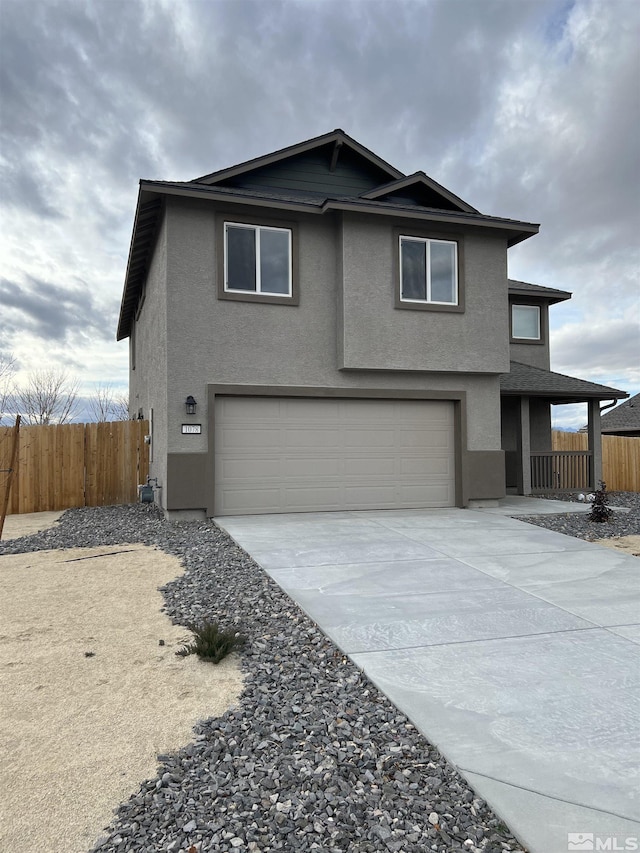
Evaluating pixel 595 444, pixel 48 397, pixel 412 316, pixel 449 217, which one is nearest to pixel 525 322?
pixel 595 444

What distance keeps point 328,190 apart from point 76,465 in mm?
8174

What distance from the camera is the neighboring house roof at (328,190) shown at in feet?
34.6

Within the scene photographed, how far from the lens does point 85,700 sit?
3564mm

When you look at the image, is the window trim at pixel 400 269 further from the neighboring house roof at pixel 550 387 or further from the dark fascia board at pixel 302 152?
the neighboring house roof at pixel 550 387

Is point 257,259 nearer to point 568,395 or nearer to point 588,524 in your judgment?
point 588,524

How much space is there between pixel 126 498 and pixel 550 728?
11726mm

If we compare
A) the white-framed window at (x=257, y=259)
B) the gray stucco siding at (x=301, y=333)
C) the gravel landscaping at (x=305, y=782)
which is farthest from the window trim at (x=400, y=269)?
the gravel landscaping at (x=305, y=782)

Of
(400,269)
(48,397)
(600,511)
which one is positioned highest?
(400,269)

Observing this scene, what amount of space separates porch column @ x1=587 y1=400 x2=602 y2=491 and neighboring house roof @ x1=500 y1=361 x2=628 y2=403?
0.34 meters

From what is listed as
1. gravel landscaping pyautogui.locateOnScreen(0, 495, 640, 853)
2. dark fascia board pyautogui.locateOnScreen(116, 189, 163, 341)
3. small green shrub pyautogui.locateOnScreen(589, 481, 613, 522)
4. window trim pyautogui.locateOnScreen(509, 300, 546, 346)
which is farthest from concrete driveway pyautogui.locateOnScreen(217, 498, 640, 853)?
window trim pyautogui.locateOnScreen(509, 300, 546, 346)

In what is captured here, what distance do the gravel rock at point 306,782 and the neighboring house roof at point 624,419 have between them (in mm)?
26858

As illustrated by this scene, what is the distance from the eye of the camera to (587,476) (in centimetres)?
1488

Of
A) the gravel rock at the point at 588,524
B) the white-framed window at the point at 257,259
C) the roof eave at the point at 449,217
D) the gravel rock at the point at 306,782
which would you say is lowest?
the gravel rock at the point at 306,782

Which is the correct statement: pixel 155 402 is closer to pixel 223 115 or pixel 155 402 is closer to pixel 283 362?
pixel 283 362
